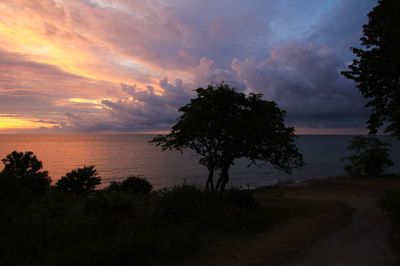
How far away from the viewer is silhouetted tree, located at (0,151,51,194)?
84.7ft

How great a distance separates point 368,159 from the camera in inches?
1361

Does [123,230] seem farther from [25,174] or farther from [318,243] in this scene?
[25,174]

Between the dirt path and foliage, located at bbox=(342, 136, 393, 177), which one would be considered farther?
foliage, located at bbox=(342, 136, 393, 177)

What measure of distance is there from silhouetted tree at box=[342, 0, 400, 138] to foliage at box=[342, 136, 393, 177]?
2220 centimetres

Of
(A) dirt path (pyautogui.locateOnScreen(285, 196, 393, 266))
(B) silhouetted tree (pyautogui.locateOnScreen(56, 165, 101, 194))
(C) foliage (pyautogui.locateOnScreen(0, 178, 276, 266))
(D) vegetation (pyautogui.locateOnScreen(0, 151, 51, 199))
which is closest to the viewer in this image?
(C) foliage (pyautogui.locateOnScreen(0, 178, 276, 266))

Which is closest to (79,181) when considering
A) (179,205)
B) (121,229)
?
(179,205)

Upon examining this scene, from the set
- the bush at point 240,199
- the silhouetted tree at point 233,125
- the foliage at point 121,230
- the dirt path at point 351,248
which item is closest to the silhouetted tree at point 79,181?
the silhouetted tree at point 233,125

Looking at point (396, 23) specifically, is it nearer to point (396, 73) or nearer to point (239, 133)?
point (396, 73)

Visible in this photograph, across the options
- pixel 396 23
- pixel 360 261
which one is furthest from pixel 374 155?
pixel 360 261

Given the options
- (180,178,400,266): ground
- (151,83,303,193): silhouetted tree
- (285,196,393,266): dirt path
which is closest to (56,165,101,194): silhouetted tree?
(151,83,303,193): silhouetted tree

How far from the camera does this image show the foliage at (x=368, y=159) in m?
34.1

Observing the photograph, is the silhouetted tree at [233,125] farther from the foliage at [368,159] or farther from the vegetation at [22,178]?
the foliage at [368,159]

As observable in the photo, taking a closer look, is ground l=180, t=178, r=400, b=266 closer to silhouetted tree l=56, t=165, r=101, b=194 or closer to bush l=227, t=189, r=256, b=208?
bush l=227, t=189, r=256, b=208

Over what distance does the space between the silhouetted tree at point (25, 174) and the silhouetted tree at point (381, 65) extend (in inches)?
934
